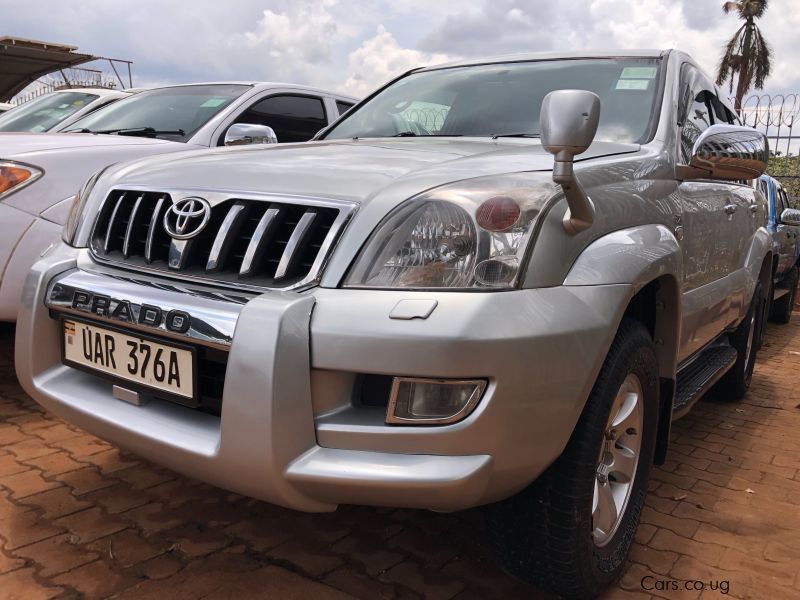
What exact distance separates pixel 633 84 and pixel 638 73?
86 millimetres

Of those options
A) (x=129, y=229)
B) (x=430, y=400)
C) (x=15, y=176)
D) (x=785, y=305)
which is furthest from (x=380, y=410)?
(x=785, y=305)

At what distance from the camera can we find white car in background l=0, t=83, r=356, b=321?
3.34m

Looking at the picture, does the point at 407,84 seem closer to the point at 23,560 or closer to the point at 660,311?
the point at 660,311

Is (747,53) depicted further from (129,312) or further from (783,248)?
(129,312)

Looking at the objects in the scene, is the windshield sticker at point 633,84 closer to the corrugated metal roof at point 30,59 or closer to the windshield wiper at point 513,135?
the windshield wiper at point 513,135

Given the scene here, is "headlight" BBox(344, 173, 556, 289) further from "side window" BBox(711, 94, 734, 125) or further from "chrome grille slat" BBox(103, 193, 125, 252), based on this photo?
"side window" BBox(711, 94, 734, 125)

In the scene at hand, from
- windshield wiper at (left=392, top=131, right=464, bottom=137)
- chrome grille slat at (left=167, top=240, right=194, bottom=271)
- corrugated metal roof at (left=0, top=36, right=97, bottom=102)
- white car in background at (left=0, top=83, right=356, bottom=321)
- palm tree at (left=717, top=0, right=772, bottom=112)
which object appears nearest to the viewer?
chrome grille slat at (left=167, top=240, right=194, bottom=271)

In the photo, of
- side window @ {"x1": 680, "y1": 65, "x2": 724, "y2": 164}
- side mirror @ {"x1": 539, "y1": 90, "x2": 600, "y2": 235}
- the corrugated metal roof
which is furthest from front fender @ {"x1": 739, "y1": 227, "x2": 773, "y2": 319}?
the corrugated metal roof

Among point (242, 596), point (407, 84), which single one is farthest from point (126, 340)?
point (407, 84)

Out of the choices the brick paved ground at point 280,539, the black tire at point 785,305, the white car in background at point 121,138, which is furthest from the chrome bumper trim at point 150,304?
the black tire at point 785,305

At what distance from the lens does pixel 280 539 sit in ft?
7.80

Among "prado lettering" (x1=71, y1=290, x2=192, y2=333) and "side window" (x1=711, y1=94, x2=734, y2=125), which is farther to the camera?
"side window" (x1=711, y1=94, x2=734, y2=125)

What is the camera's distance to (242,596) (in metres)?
2.05

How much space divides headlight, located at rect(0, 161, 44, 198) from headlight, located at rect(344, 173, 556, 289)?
7.92 ft
